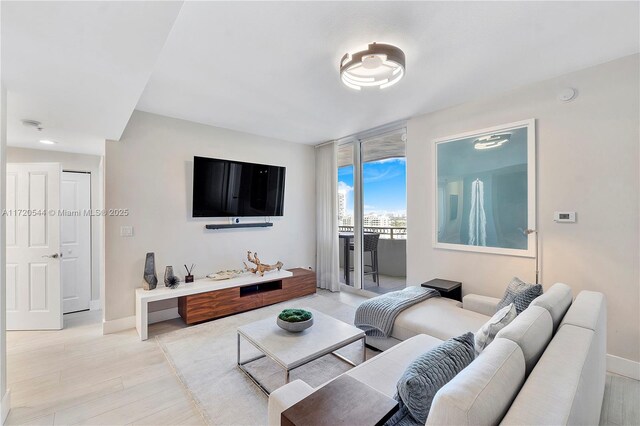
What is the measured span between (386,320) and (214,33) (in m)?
2.59

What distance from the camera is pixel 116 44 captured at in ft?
4.92

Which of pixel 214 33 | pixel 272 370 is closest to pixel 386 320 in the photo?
pixel 272 370

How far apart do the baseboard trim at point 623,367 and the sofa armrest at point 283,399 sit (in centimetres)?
273

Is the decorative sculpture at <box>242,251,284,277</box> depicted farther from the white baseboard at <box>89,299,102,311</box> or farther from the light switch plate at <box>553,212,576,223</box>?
the light switch plate at <box>553,212,576,223</box>

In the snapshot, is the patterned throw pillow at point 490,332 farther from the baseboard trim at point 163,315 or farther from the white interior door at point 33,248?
the white interior door at point 33,248

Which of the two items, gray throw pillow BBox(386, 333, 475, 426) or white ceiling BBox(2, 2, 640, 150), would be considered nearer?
gray throw pillow BBox(386, 333, 475, 426)

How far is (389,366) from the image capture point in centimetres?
172

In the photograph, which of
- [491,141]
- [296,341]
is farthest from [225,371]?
[491,141]

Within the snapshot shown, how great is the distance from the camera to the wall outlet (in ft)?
10.8

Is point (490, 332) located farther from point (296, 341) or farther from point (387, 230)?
point (387, 230)

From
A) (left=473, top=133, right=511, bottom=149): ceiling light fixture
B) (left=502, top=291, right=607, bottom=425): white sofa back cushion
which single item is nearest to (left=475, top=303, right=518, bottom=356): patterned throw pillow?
(left=502, top=291, right=607, bottom=425): white sofa back cushion

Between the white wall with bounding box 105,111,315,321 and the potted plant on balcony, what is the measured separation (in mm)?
2065

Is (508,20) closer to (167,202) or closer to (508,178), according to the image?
(508,178)

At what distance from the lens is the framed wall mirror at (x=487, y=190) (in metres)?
2.83
